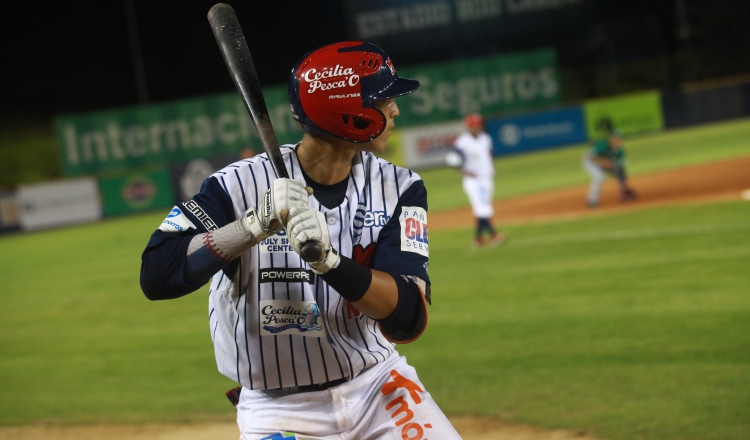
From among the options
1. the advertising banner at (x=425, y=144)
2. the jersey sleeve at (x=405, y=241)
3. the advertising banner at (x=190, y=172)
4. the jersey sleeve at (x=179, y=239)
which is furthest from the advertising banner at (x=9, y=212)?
the jersey sleeve at (x=405, y=241)

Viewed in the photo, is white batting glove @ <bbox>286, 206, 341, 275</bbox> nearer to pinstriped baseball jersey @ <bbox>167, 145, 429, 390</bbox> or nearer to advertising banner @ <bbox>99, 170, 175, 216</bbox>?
pinstriped baseball jersey @ <bbox>167, 145, 429, 390</bbox>

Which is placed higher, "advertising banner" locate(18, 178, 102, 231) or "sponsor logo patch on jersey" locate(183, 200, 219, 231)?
"advertising banner" locate(18, 178, 102, 231)

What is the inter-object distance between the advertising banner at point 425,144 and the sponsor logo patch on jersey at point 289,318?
27.9m

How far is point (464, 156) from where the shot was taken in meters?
13.7

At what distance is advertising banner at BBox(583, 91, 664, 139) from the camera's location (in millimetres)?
31842

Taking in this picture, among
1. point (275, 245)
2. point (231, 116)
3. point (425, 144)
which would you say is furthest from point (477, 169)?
point (231, 116)

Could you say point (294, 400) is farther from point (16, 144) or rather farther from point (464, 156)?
point (16, 144)

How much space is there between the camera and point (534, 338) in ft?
25.5

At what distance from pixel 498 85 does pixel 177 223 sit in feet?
100

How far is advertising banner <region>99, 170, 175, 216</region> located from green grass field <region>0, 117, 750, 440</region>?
13.7 m

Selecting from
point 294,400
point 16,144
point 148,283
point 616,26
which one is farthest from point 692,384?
point 616,26

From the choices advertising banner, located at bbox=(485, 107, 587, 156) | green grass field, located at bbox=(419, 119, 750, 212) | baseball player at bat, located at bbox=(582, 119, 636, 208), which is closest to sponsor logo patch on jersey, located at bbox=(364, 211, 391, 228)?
baseball player at bat, located at bbox=(582, 119, 636, 208)

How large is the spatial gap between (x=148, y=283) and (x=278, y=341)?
20.3 inches

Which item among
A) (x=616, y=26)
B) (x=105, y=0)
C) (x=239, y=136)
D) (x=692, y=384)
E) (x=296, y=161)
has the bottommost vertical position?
(x=692, y=384)
